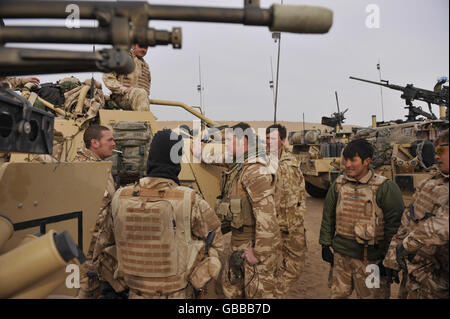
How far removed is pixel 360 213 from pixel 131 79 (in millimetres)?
4337

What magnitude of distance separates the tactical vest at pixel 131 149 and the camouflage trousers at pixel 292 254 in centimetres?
222

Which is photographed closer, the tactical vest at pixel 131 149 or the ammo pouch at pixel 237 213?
the ammo pouch at pixel 237 213

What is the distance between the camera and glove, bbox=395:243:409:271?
216 cm

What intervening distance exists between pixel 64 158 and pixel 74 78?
290cm

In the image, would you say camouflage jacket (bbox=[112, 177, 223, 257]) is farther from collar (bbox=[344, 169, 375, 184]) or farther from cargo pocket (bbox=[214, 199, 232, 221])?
collar (bbox=[344, 169, 375, 184])

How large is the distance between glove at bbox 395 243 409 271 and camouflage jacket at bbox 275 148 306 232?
166 centimetres

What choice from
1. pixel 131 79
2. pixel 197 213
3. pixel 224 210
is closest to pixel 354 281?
pixel 224 210

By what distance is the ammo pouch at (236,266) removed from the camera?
272cm

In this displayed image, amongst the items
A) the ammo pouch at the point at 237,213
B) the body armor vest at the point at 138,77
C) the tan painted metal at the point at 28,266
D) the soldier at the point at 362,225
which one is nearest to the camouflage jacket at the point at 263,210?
the ammo pouch at the point at 237,213

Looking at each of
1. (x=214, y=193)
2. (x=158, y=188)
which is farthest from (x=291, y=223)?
(x=158, y=188)

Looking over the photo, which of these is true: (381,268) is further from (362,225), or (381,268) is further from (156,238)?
(156,238)

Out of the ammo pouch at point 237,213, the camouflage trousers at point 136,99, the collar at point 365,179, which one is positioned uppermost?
the camouflage trousers at point 136,99

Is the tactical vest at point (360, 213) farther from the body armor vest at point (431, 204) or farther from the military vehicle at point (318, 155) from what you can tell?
the military vehicle at point (318, 155)
